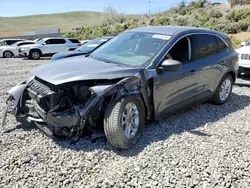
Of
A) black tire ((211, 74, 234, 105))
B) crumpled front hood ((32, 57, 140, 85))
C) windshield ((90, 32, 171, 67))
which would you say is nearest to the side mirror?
windshield ((90, 32, 171, 67))

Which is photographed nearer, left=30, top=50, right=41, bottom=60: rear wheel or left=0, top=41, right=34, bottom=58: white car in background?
left=30, top=50, right=41, bottom=60: rear wheel

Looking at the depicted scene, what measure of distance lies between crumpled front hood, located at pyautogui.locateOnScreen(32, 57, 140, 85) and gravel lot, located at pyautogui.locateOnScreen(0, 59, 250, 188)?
94cm

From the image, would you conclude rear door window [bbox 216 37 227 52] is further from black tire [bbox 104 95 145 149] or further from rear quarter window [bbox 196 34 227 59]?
black tire [bbox 104 95 145 149]

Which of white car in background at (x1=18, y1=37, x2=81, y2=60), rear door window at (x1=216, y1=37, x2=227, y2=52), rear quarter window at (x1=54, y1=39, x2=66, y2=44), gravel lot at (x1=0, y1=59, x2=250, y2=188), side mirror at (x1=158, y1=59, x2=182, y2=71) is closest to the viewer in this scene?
gravel lot at (x1=0, y1=59, x2=250, y2=188)

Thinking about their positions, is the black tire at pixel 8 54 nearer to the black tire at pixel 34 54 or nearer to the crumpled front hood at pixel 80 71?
the black tire at pixel 34 54

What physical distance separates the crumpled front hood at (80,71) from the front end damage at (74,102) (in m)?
0.09

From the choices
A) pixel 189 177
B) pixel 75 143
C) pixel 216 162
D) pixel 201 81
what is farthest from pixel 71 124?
pixel 201 81

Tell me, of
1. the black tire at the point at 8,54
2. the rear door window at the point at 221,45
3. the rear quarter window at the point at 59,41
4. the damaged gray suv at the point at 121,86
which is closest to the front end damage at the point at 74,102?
the damaged gray suv at the point at 121,86

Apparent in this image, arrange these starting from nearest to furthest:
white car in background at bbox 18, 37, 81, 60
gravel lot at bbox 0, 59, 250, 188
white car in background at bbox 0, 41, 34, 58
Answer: gravel lot at bbox 0, 59, 250, 188
white car in background at bbox 18, 37, 81, 60
white car in background at bbox 0, 41, 34, 58

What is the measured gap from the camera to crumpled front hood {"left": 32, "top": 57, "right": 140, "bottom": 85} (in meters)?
3.43

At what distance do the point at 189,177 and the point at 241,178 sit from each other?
1.98ft

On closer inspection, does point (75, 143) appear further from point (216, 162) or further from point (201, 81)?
point (201, 81)

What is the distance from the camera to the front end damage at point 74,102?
339 centimetres

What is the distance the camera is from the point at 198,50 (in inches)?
188
